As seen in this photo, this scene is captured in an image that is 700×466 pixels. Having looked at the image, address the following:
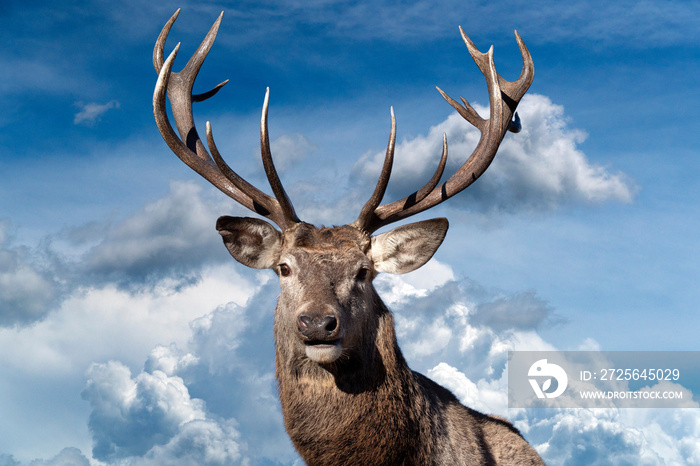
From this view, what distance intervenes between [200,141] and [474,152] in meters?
4.23

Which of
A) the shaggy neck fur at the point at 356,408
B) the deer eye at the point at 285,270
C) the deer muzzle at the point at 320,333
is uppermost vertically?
the deer eye at the point at 285,270

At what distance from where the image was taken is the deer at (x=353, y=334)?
665cm

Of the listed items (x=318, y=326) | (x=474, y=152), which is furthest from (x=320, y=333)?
(x=474, y=152)

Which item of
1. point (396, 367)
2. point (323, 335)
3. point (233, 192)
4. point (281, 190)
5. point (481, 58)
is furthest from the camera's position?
point (481, 58)

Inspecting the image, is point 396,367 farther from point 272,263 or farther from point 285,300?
point 272,263

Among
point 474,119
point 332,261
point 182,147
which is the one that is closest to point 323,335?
point 332,261

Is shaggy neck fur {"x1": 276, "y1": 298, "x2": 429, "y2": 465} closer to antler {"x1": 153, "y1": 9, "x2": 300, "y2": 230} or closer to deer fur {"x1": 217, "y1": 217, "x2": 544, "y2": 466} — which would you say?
deer fur {"x1": 217, "y1": 217, "x2": 544, "y2": 466}

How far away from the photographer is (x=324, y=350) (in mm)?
6258

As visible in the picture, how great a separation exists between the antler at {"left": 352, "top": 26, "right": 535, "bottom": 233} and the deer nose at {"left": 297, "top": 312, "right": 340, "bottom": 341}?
1927mm

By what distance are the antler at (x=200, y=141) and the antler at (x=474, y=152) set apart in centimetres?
110

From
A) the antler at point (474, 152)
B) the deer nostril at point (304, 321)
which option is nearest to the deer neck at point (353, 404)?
the deer nostril at point (304, 321)

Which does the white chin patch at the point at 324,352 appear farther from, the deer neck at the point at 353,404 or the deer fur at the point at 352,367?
the deer neck at the point at 353,404

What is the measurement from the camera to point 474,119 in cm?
1044

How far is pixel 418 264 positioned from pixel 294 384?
84.7 inches
